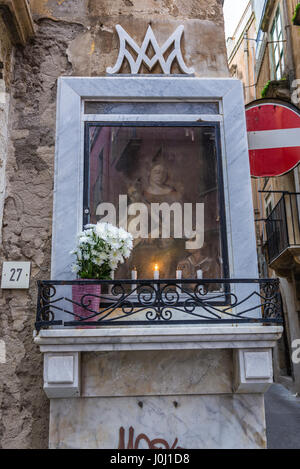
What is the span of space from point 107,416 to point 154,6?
3736 mm

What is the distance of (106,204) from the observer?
3.87 metres

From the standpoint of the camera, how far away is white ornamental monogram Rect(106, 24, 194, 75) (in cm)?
407

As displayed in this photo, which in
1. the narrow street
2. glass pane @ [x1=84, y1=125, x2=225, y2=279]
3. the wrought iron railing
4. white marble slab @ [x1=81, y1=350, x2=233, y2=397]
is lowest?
the narrow street

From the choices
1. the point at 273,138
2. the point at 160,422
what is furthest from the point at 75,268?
the point at 273,138

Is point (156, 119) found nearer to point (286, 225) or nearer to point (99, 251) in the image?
point (99, 251)

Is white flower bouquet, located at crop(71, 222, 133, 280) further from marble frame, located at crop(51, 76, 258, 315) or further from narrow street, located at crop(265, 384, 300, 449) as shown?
narrow street, located at crop(265, 384, 300, 449)

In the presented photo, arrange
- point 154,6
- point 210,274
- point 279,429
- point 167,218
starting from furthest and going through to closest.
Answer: point 279,429 → point 154,6 → point 167,218 → point 210,274

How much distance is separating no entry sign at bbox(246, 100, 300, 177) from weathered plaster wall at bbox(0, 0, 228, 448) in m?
0.57

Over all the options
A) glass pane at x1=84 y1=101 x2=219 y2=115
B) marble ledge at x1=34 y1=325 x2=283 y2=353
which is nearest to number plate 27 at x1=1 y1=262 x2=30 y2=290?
marble ledge at x1=34 y1=325 x2=283 y2=353

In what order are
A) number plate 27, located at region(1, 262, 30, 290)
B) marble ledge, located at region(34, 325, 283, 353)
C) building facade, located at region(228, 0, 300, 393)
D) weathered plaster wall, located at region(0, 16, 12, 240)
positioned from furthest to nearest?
1. building facade, located at region(228, 0, 300, 393)
2. weathered plaster wall, located at region(0, 16, 12, 240)
3. number plate 27, located at region(1, 262, 30, 290)
4. marble ledge, located at region(34, 325, 283, 353)

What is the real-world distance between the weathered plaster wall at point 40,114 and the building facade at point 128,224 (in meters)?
0.01

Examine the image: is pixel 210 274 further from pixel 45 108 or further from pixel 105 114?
pixel 45 108

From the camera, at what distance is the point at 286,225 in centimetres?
1120

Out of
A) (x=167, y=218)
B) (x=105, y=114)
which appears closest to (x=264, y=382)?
(x=167, y=218)
